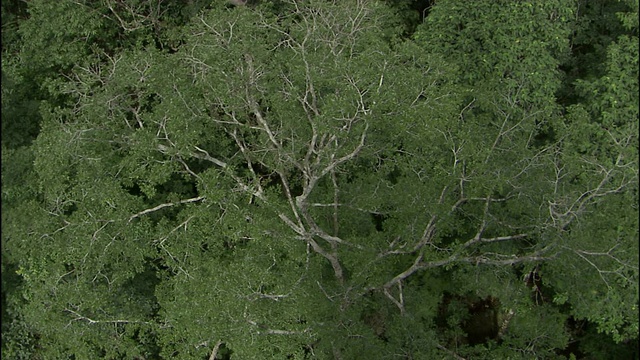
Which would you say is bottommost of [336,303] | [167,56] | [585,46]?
[336,303]

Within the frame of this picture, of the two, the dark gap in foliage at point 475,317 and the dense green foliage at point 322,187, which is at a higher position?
the dense green foliage at point 322,187

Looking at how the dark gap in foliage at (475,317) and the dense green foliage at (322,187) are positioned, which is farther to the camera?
the dark gap in foliage at (475,317)

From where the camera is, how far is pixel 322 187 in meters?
16.6

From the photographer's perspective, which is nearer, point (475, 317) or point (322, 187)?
point (322, 187)

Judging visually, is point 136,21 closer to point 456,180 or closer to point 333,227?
point 333,227

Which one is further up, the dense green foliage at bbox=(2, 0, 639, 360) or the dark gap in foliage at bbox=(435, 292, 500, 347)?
the dense green foliage at bbox=(2, 0, 639, 360)

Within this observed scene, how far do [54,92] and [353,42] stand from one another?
28.0 feet

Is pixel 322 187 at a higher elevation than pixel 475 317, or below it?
higher

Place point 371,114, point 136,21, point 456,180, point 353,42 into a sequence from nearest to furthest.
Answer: point 371,114
point 456,180
point 353,42
point 136,21

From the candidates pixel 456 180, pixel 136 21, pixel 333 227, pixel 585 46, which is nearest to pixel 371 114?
pixel 456 180

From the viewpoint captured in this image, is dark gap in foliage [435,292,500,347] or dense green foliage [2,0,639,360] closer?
dense green foliage [2,0,639,360]

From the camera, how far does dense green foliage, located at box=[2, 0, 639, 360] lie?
13.8 metres

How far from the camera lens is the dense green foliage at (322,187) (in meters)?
13.8

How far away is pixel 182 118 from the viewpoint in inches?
577
